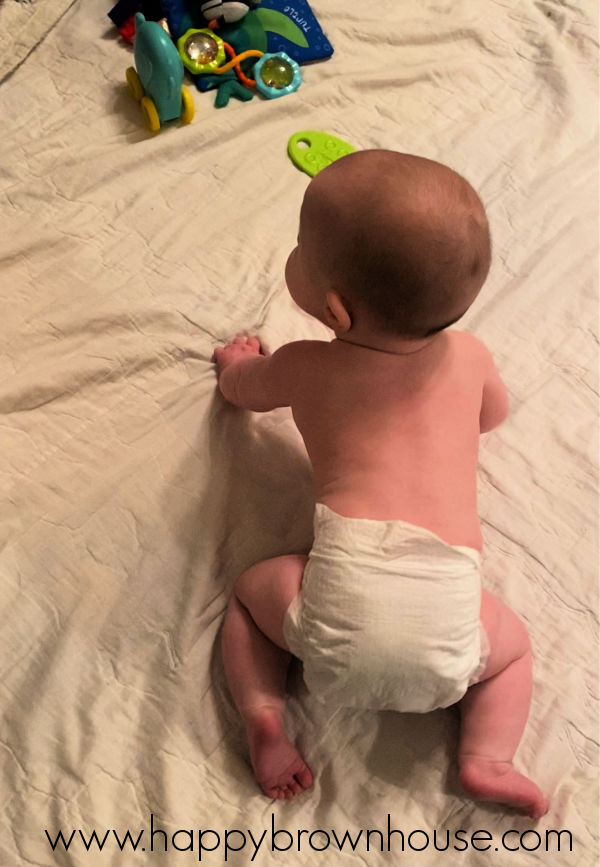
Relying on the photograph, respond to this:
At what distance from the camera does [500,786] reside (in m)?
0.71

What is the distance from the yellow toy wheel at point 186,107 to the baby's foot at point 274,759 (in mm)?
898

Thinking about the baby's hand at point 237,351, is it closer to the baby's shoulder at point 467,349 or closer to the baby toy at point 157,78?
the baby's shoulder at point 467,349

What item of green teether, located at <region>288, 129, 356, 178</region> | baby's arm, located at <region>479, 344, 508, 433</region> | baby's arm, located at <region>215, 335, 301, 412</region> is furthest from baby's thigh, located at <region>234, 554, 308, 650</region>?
green teether, located at <region>288, 129, 356, 178</region>

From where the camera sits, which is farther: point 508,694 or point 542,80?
point 542,80

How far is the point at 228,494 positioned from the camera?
0.87 metres

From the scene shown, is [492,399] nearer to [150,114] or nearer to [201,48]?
[150,114]

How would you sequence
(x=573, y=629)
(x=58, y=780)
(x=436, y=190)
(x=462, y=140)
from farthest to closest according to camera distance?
(x=462, y=140) → (x=573, y=629) → (x=58, y=780) → (x=436, y=190)

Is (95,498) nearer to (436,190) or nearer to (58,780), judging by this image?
(58,780)

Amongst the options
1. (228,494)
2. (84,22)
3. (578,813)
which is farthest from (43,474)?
(84,22)

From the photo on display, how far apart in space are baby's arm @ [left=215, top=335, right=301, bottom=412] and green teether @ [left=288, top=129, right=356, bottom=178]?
0.35m

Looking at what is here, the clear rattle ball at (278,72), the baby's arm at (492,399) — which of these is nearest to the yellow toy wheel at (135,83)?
the clear rattle ball at (278,72)

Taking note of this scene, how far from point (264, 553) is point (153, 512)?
135 mm

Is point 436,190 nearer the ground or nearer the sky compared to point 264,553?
nearer the sky

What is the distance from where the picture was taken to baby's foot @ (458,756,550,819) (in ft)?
2.33
